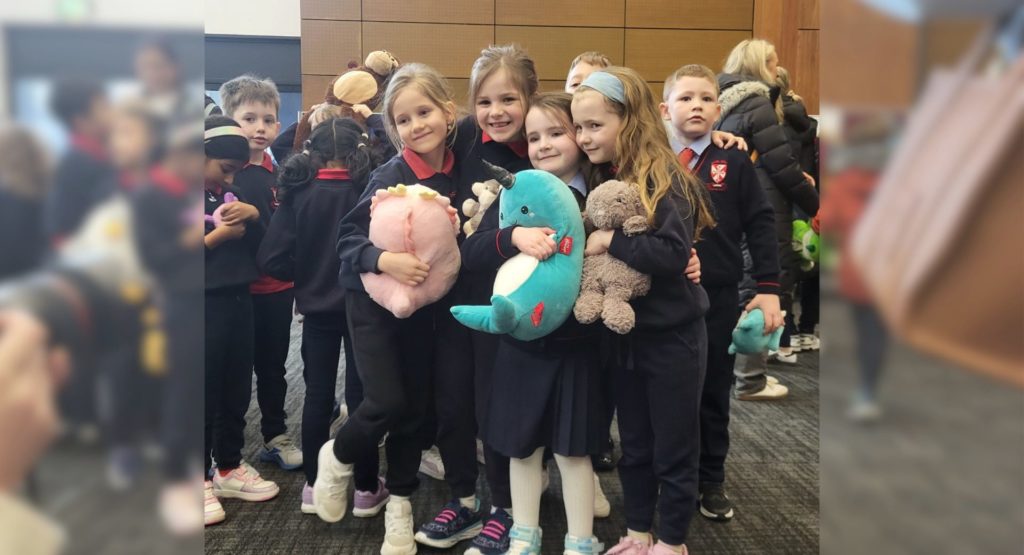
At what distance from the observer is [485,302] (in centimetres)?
174

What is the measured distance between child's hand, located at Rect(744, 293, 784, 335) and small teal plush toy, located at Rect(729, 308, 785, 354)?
0.01 metres

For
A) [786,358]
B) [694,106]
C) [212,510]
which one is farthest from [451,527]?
[786,358]

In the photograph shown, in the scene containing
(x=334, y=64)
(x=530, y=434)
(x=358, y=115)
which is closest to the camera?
(x=530, y=434)

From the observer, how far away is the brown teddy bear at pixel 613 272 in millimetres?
1445

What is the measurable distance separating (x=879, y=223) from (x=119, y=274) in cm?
27

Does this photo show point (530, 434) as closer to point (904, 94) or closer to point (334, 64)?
point (904, 94)

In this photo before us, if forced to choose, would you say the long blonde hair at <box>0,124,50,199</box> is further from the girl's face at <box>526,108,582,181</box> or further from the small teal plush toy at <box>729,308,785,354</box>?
the small teal plush toy at <box>729,308,785,354</box>

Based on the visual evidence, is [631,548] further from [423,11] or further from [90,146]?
[423,11]

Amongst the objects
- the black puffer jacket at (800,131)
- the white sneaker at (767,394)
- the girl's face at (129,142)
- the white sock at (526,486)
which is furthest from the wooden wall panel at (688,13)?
the girl's face at (129,142)

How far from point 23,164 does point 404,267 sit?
1340 millimetres

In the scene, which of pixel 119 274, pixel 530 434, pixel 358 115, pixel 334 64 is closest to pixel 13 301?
pixel 119 274

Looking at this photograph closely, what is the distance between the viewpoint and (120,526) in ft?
0.98

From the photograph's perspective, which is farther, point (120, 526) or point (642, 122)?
point (642, 122)

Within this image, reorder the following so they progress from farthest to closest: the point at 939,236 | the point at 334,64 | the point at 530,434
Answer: the point at 334,64 → the point at 530,434 → the point at 939,236
